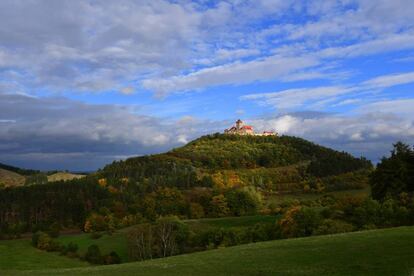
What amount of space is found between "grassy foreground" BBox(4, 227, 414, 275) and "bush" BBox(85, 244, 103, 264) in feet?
217

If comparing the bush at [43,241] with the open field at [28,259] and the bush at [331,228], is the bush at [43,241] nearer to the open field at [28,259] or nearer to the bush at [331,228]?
the open field at [28,259]

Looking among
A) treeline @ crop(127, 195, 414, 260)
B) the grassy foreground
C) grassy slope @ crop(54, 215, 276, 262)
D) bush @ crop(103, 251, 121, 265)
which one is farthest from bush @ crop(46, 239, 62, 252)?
the grassy foreground

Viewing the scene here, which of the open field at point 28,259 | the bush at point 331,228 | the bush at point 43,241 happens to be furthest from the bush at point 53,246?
the bush at point 331,228

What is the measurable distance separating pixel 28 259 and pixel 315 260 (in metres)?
87.6

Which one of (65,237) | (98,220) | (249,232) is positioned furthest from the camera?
(98,220)

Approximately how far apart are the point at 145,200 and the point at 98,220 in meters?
29.3

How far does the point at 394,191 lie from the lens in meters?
89.9

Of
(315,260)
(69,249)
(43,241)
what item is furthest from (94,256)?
(315,260)

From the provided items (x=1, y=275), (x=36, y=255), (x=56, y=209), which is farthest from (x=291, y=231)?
(x=56, y=209)

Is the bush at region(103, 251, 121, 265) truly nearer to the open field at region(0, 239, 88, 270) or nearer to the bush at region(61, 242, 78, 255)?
the open field at region(0, 239, 88, 270)

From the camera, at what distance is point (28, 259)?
103500 mm

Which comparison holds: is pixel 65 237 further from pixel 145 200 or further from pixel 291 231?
pixel 291 231

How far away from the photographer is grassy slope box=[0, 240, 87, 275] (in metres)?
94.3

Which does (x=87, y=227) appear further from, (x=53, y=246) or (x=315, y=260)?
(x=315, y=260)
